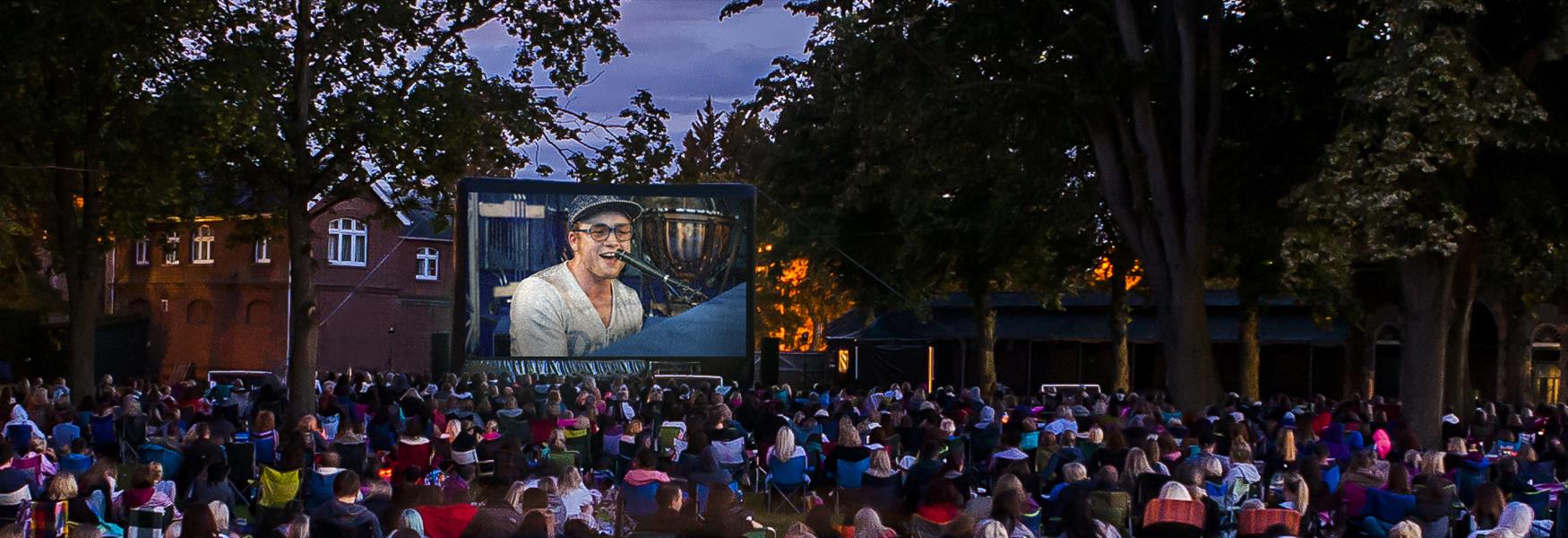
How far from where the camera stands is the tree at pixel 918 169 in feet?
84.4

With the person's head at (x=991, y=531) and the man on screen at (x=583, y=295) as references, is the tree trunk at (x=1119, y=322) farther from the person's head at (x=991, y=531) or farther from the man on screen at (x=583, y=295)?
the person's head at (x=991, y=531)

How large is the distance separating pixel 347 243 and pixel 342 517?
44.4m

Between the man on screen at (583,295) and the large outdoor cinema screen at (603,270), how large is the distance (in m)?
0.02

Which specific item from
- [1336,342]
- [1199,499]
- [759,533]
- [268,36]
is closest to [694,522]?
[759,533]

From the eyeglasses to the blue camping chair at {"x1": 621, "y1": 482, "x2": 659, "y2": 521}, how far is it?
52.1ft

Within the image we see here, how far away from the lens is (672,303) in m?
29.6

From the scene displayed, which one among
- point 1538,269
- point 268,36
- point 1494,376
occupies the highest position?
point 268,36

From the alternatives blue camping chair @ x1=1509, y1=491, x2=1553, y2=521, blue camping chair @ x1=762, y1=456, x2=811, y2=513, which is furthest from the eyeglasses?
blue camping chair @ x1=1509, y1=491, x2=1553, y2=521

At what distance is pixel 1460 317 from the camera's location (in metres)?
28.4

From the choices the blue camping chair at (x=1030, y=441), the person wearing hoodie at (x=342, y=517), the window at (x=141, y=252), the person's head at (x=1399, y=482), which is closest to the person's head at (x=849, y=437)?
the blue camping chair at (x=1030, y=441)

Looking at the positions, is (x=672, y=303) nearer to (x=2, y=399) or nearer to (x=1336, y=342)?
(x=2, y=399)

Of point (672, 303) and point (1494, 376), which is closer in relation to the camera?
point (672, 303)

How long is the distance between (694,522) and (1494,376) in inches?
1428

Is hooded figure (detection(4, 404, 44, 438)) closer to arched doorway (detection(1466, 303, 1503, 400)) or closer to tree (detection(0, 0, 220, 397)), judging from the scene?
tree (detection(0, 0, 220, 397))
